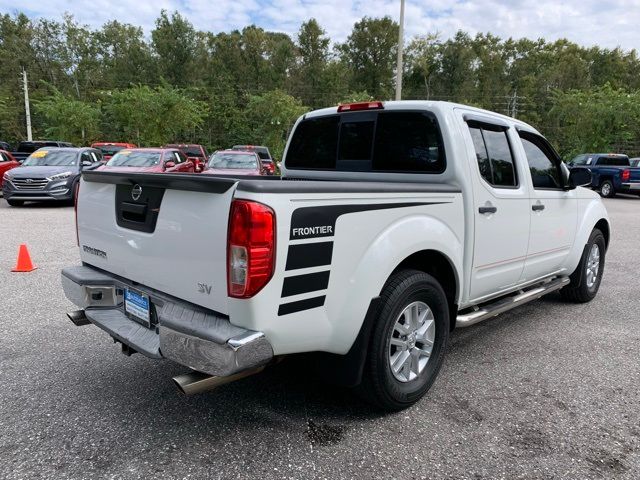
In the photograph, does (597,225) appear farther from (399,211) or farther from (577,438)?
(399,211)

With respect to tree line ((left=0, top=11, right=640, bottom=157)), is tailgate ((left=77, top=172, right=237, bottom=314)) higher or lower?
lower

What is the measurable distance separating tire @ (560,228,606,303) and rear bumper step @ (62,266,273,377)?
438cm

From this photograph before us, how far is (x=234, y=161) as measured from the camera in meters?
15.6

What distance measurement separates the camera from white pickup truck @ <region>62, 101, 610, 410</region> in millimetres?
2314

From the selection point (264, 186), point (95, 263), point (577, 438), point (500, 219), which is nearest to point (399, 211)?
point (264, 186)

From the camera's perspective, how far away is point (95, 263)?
3.33 meters

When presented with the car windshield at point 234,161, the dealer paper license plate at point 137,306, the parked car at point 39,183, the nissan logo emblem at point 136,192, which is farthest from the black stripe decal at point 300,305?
the parked car at point 39,183

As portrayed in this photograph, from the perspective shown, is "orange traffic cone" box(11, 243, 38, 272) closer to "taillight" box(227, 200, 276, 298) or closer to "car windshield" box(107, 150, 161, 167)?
"taillight" box(227, 200, 276, 298)

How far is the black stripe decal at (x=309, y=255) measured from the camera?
235 cm

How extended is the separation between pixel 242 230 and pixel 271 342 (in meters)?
0.58

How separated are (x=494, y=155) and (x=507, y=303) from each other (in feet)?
4.03

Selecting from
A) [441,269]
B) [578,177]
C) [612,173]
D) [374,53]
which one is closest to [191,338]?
[441,269]

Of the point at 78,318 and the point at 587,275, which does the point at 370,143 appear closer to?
the point at 78,318

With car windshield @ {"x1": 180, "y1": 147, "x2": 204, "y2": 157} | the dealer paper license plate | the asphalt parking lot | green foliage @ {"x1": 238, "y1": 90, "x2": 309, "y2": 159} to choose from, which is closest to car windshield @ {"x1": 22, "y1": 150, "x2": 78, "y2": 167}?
car windshield @ {"x1": 180, "y1": 147, "x2": 204, "y2": 157}
